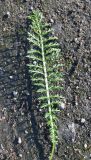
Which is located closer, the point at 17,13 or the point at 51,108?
the point at 51,108

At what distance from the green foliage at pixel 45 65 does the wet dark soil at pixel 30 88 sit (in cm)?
4

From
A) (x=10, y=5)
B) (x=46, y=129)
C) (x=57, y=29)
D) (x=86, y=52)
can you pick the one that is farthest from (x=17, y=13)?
(x=46, y=129)

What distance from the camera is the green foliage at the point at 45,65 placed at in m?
2.97

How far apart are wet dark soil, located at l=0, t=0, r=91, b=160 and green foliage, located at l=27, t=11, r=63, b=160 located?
0.04m

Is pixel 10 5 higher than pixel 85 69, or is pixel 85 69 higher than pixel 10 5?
pixel 10 5

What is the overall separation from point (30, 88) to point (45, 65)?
170mm

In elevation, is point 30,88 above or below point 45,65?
below

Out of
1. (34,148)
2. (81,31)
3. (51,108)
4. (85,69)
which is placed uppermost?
(81,31)

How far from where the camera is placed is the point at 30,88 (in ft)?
10.0

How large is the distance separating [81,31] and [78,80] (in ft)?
1.09

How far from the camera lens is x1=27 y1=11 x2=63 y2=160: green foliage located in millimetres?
2967

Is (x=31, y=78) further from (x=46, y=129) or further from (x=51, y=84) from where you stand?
(x=46, y=129)

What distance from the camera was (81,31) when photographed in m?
3.16

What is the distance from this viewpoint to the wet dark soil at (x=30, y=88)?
2947 mm
